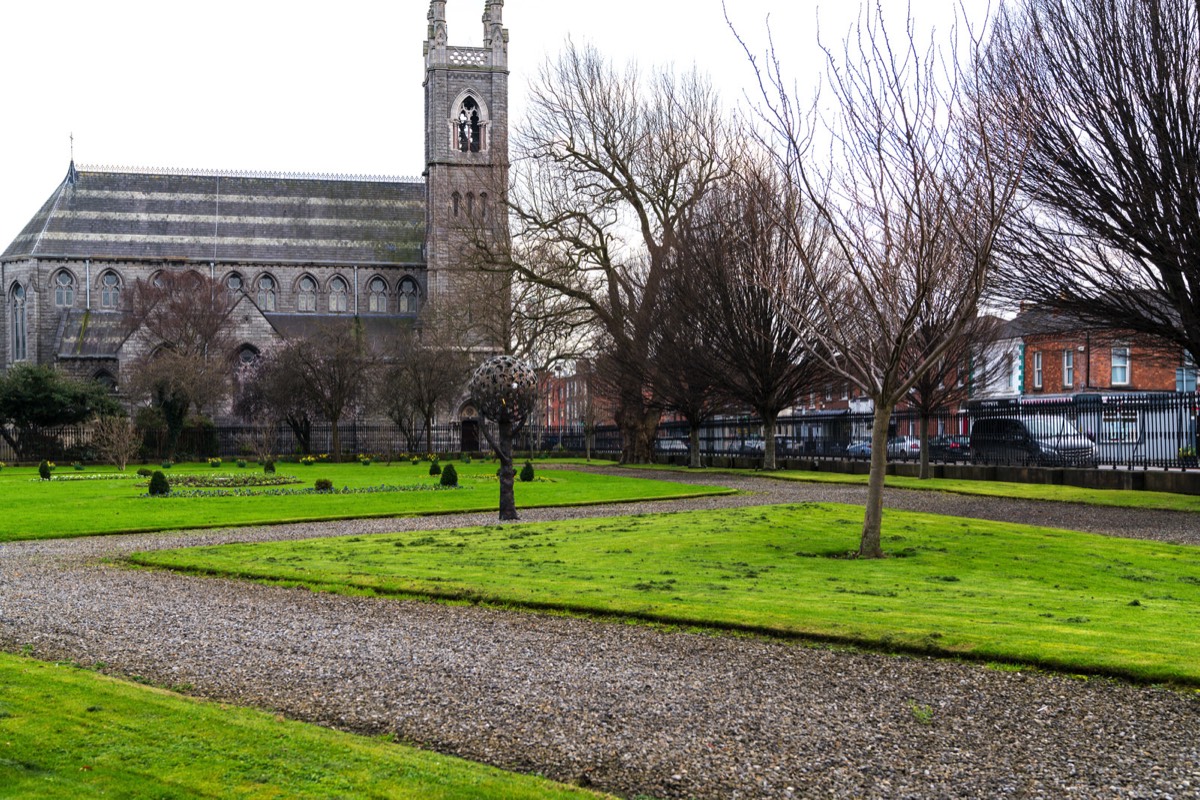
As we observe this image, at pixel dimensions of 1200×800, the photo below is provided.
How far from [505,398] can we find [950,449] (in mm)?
19667

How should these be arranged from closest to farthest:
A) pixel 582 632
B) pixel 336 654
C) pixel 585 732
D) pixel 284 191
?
pixel 585 732
pixel 336 654
pixel 582 632
pixel 284 191

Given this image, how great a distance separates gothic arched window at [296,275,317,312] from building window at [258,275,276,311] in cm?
181

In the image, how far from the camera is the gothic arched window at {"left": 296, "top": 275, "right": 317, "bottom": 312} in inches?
3268

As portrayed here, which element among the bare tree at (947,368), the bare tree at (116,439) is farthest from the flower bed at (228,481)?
the bare tree at (947,368)

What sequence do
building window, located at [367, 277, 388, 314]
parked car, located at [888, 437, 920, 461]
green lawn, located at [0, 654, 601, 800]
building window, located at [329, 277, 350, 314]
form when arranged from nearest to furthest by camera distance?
1. green lawn, located at [0, 654, 601, 800]
2. parked car, located at [888, 437, 920, 461]
3. building window, located at [329, 277, 350, 314]
4. building window, located at [367, 277, 388, 314]

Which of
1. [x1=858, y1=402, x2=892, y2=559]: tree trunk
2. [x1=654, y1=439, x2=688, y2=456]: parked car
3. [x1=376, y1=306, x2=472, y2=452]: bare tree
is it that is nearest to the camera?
[x1=858, y1=402, x2=892, y2=559]: tree trunk

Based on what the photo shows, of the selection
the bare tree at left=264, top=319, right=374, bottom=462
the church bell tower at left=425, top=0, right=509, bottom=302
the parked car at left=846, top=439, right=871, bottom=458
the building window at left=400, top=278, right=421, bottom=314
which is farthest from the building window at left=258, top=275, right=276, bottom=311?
the parked car at left=846, top=439, right=871, bottom=458

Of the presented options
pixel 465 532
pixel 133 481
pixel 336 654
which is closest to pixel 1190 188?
pixel 465 532

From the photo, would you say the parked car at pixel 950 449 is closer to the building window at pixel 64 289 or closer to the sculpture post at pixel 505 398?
the sculpture post at pixel 505 398

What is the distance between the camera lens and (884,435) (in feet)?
44.7

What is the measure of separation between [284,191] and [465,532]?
75.6 meters

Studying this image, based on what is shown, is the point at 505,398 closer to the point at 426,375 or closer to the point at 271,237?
the point at 426,375

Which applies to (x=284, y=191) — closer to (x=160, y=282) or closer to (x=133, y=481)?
(x=160, y=282)

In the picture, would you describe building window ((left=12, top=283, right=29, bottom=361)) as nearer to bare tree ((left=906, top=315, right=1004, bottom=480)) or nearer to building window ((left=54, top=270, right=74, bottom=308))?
building window ((left=54, top=270, right=74, bottom=308))
